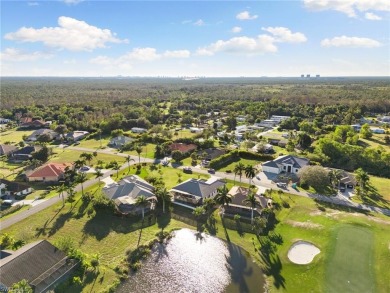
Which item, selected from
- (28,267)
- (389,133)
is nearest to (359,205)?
(28,267)

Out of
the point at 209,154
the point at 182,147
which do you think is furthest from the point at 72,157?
the point at 209,154

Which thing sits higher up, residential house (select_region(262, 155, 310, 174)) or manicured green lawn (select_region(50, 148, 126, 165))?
residential house (select_region(262, 155, 310, 174))

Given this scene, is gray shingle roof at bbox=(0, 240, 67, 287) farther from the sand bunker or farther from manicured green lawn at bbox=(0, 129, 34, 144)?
manicured green lawn at bbox=(0, 129, 34, 144)

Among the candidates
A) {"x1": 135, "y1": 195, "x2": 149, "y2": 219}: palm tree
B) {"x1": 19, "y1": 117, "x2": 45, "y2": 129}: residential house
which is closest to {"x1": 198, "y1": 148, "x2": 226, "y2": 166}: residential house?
{"x1": 135, "y1": 195, "x2": 149, "y2": 219}: palm tree

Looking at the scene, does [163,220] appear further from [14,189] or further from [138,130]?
[138,130]

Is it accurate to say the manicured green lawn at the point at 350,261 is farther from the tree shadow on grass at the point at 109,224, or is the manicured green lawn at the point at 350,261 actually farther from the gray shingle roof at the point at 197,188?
the tree shadow on grass at the point at 109,224
